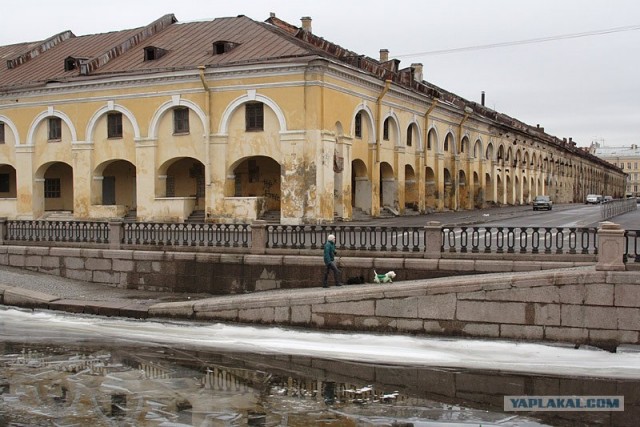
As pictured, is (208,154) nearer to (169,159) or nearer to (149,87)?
(169,159)

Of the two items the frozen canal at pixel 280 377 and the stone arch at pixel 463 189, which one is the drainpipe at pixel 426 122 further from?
the frozen canal at pixel 280 377

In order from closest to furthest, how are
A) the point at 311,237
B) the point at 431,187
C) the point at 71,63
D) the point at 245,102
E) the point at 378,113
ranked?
the point at 311,237
the point at 245,102
the point at 378,113
the point at 71,63
the point at 431,187

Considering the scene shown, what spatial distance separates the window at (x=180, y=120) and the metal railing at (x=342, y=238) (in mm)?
13327

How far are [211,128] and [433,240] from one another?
1574cm

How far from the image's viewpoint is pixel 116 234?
19.8 metres

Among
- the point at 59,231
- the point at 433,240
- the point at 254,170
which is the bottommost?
Result: the point at 433,240

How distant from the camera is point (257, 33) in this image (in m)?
30.6

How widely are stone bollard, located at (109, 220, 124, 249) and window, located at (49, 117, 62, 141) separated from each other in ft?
48.9

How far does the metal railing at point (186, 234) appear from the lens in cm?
1839

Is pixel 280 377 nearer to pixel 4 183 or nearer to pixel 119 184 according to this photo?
pixel 119 184

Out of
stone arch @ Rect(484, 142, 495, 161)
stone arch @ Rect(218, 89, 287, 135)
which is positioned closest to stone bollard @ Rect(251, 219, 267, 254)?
stone arch @ Rect(218, 89, 287, 135)

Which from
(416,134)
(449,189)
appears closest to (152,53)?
(416,134)

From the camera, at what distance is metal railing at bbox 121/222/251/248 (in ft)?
60.3

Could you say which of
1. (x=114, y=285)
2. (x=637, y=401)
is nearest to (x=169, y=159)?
(x=114, y=285)
